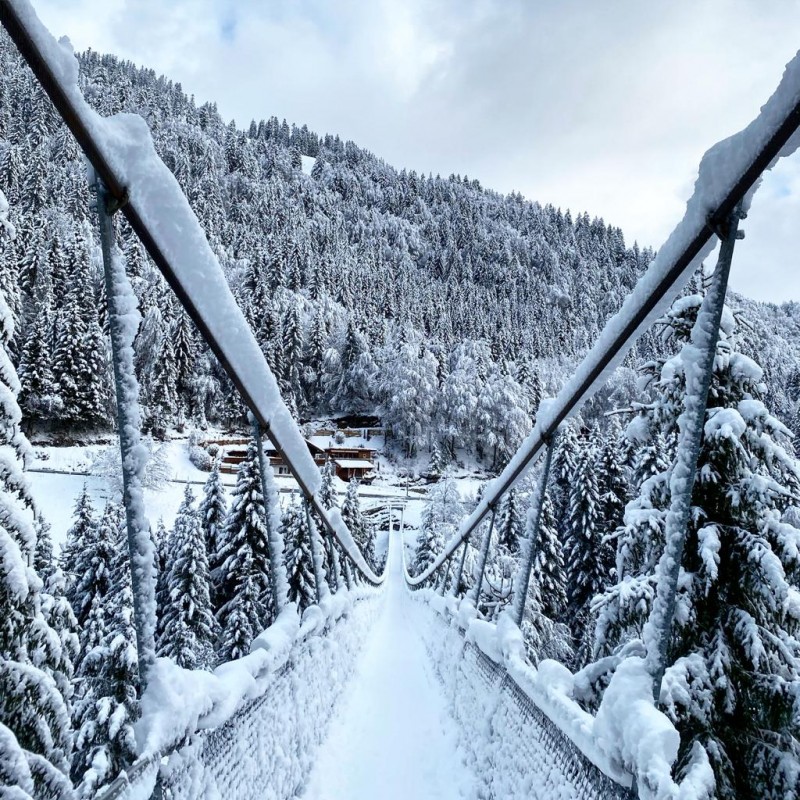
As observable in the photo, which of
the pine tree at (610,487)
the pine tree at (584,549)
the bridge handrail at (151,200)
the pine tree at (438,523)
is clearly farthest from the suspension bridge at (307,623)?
the pine tree at (438,523)

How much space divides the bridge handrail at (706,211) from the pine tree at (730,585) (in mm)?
2977

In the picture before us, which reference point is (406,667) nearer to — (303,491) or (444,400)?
(303,491)

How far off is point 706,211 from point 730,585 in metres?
4.07

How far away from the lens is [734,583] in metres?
4.29

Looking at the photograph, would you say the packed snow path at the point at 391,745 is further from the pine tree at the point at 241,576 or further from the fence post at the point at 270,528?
the pine tree at the point at 241,576

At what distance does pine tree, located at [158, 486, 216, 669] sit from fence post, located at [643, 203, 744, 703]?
14.2m

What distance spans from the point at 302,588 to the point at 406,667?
9.41 m

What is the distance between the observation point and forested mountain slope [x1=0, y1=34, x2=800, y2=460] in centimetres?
467

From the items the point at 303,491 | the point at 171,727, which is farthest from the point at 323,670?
the point at 171,727

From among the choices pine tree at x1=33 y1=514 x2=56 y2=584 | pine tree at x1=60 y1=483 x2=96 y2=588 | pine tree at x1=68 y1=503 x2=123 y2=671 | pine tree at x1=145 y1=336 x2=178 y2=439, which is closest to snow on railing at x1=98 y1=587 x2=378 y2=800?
pine tree at x1=33 y1=514 x2=56 y2=584

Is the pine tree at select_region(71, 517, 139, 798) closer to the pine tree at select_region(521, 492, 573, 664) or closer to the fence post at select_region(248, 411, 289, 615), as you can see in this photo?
the fence post at select_region(248, 411, 289, 615)

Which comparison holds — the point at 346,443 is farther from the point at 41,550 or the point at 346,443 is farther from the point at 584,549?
the point at 41,550

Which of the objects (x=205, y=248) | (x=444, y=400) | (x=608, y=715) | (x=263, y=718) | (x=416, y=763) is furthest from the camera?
(x=444, y=400)

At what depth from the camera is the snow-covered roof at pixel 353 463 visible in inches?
1918
